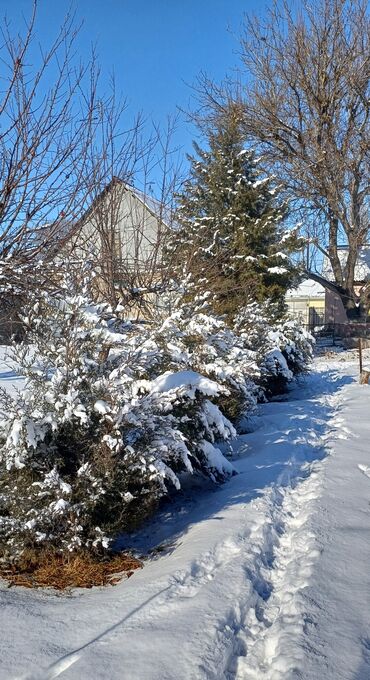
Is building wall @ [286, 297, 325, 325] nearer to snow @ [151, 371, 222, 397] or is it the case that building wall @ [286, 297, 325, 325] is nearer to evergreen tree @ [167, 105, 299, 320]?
evergreen tree @ [167, 105, 299, 320]

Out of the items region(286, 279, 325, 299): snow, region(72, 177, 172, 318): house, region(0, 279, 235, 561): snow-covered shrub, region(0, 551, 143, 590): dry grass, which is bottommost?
region(0, 551, 143, 590): dry grass

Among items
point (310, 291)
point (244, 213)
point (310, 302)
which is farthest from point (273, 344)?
point (310, 291)

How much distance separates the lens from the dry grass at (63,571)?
4125 millimetres

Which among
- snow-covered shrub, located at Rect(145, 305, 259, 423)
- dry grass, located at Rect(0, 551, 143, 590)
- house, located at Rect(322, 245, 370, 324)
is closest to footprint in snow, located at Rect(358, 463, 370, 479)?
snow-covered shrub, located at Rect(145, 305, 259, 423)

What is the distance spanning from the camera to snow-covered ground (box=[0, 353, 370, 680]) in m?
2.92

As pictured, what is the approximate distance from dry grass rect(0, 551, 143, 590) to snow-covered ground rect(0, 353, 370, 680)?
138 millimetres

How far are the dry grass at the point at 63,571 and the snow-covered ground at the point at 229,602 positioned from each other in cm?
14

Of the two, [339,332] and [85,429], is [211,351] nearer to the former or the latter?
[85,429]

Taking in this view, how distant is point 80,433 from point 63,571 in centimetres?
96

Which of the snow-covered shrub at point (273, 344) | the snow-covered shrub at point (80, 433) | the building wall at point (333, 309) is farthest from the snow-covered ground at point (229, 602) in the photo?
the building wall at point (333, 309)

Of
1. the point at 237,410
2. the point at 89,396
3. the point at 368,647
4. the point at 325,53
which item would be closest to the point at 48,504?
the point at 89,396

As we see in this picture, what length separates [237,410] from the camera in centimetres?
827

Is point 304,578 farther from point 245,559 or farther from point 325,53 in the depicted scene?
point 325,53

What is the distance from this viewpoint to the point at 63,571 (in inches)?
167
